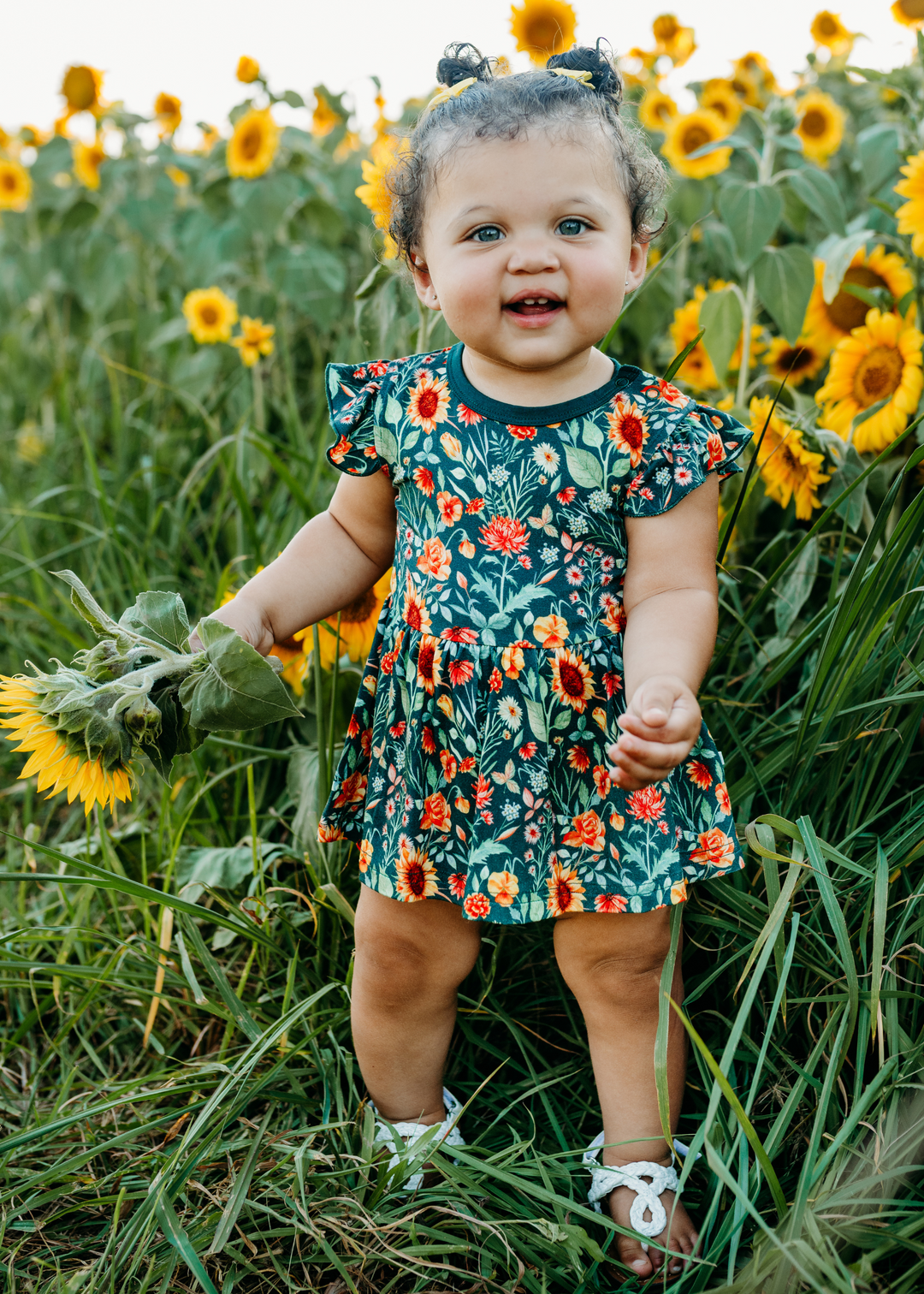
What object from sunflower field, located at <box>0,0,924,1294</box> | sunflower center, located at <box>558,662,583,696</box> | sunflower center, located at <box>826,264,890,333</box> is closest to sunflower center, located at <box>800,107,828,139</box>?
sunflower field, located at <box>0,0,924,1294</box>

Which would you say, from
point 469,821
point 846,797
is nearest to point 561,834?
point 469,821

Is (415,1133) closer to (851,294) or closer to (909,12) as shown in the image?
(851,294)

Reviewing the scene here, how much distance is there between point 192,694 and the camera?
1.18m

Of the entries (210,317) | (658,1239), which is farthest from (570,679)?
(210,317)

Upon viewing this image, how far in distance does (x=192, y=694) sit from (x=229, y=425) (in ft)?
6.12

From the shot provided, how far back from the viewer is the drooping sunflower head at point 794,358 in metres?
2.30

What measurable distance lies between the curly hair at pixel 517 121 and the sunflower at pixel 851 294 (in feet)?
2.66

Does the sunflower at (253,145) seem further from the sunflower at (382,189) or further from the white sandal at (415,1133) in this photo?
the white sandal at (415,1133)

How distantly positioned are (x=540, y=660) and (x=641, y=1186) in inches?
26.0

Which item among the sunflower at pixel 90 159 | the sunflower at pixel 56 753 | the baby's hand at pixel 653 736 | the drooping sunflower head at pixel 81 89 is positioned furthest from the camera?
the sunflower at pixel 90 159

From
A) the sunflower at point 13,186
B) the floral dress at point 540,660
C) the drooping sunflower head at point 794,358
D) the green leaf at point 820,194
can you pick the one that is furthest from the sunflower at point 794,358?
the sunflower at point 13,186

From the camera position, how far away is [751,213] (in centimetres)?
197

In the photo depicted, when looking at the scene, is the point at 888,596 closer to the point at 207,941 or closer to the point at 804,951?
the point at 804,951

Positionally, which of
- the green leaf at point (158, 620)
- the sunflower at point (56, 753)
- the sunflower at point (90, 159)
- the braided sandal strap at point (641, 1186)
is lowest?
the braided sandal strap at point (641, 1186)
